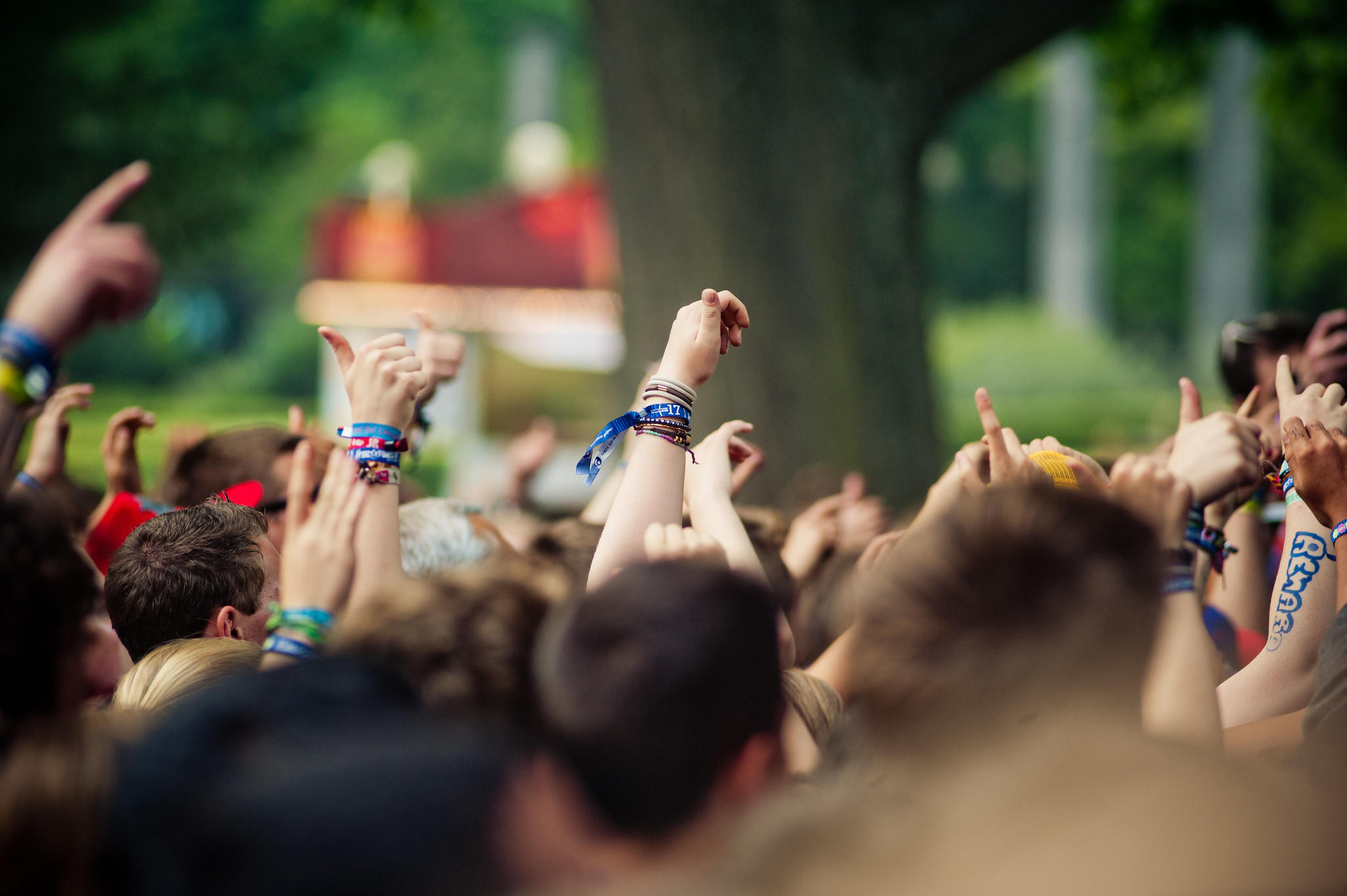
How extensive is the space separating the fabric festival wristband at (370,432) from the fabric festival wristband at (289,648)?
530 mm

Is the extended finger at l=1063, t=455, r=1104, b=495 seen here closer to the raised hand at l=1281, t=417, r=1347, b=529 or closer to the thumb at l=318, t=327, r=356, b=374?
the raised hand at l=1281, t=417, r=1347, b=529

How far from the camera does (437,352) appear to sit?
3443 millimetres

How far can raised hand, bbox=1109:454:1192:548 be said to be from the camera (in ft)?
6.74

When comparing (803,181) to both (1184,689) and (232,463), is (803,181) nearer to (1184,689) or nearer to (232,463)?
(232,463)

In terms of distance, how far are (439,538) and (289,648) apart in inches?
50.9

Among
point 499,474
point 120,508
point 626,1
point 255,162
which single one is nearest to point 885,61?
point 626,1

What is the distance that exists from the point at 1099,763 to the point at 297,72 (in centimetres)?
1890

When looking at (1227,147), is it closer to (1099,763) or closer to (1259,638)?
(1259,638)

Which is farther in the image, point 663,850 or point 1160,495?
point 1160,495

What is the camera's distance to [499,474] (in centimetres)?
1339

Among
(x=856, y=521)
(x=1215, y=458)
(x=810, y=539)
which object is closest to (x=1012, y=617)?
(x=1215, y=458)

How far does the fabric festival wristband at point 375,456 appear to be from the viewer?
2299 mm

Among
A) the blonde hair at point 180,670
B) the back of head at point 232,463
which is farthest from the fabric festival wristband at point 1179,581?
the back of head at point 232,463

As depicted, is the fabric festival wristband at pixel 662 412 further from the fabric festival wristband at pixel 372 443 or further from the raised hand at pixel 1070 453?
the raised hand at pixel 1070 453
